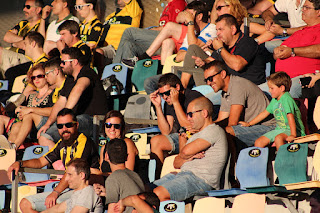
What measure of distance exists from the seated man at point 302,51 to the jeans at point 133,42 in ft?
8.87

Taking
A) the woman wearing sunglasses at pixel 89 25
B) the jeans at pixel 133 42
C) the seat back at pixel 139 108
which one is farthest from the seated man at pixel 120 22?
the seat back at pixel 139 108

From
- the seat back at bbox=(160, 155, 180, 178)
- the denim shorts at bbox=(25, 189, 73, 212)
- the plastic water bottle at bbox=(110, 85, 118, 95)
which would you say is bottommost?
the denim shorts at bbox=(25, 189, 73, 212)

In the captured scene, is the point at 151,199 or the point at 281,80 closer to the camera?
the point at 151,199

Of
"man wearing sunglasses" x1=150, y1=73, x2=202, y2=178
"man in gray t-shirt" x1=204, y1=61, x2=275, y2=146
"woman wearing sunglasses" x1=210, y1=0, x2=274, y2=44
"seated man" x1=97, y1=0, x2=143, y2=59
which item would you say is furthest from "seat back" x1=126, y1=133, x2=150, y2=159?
"seated man" x1=97, y1=0, x2=143, y2=59

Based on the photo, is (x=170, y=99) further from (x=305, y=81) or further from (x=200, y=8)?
(x=200, y=8)

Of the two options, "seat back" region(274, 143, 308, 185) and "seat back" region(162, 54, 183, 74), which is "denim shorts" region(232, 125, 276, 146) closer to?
"seat back" region(274, 143, 308, 185)

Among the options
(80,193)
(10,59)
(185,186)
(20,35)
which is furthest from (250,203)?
(20,35)

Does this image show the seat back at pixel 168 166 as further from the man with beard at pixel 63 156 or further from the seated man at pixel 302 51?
the seated man at pixel 302 51

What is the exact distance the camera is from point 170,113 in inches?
296

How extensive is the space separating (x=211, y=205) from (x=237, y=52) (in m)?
2.31

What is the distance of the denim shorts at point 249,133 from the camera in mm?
6613

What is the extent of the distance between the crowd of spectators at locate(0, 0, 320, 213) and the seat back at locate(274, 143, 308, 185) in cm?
24

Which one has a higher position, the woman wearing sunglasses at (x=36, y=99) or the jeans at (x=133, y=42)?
the jeans at (x=133, y=42)

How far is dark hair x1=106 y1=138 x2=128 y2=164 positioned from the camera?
620 cm
